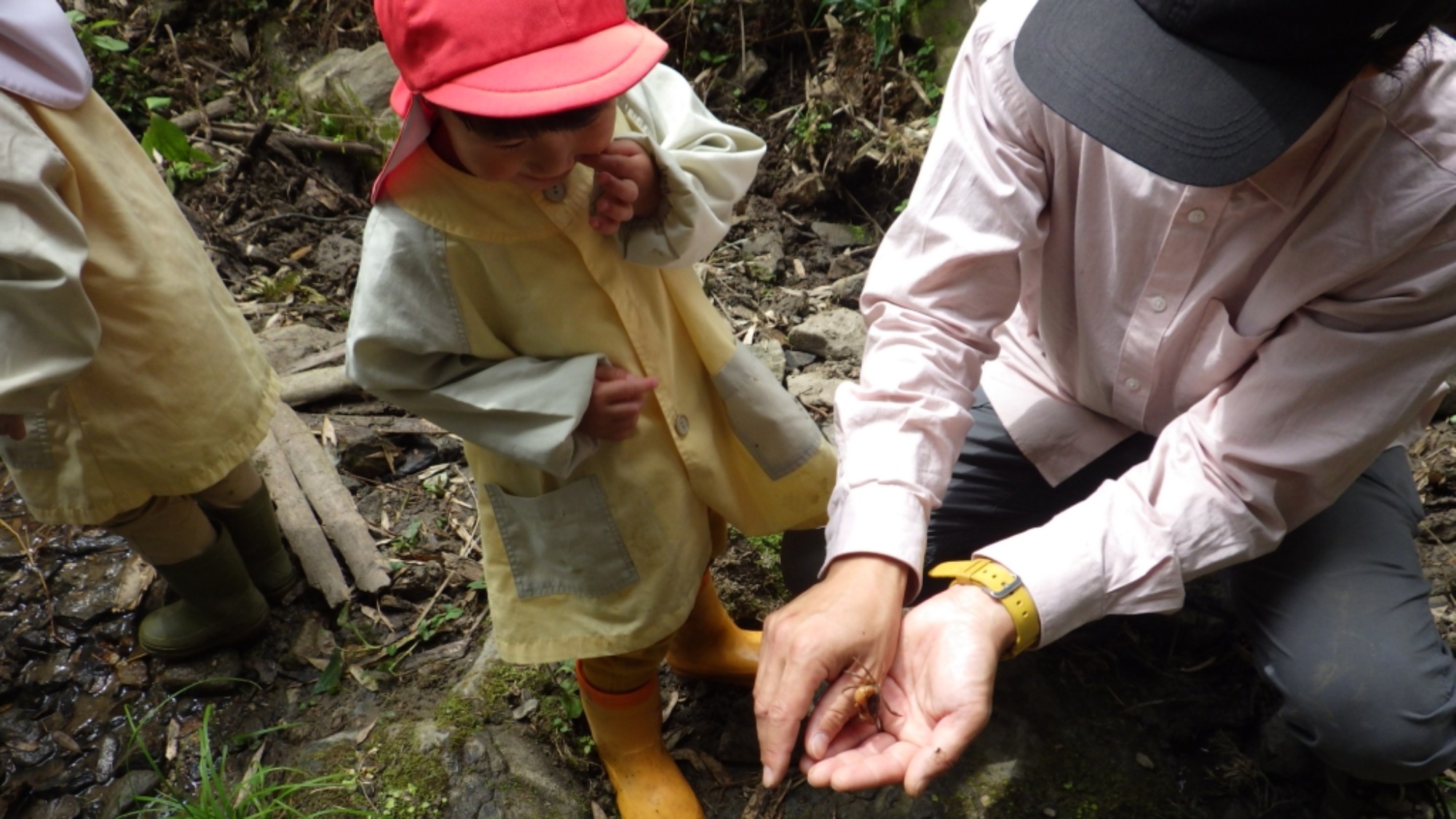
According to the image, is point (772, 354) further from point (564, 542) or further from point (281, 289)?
point (281, 289)

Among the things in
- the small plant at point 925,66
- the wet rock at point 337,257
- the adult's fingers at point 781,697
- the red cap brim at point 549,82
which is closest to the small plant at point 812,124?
the small plant at point 925,66

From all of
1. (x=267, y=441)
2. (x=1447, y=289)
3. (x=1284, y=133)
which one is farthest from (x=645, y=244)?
(x=267, y=441)

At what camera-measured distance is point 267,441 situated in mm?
3395

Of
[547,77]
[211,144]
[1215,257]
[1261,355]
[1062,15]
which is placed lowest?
[211,144]

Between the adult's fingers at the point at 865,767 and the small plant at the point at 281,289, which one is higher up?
the adult's fingers at the point at 865,767

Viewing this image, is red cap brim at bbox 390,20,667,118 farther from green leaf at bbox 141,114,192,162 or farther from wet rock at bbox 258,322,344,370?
green leaf at bbox 141,114,192,162

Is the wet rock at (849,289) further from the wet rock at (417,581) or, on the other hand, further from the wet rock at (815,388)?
the wet rock at (417,581)

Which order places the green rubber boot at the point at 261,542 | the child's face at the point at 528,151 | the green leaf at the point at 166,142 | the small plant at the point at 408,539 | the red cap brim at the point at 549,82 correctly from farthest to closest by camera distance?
the green leaf at the point at 166,142, the small plant at the point at 408,539, the green rubber boot at the point at 261,542, the child's face at the point at 528,151, the red cap brim at the point at 549,82

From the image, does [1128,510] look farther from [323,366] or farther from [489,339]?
[323,366]

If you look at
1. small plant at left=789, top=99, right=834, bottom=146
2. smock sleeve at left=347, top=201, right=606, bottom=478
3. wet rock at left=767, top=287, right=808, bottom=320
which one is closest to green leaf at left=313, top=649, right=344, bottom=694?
smock sleeve at left=347, top=201, right=606, bottom=478

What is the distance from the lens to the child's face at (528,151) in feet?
5.60

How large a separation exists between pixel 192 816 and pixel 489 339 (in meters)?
1.36

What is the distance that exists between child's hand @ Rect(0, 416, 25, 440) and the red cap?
49.9 inches

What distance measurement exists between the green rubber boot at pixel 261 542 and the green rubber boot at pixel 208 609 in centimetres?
7
